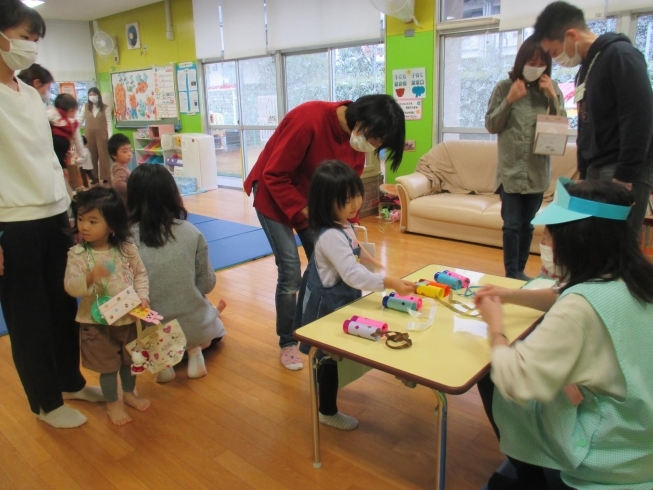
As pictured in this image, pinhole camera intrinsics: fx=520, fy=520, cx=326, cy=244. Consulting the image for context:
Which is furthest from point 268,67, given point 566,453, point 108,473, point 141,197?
point 566,453

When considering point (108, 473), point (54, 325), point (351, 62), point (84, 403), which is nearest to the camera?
point (108, 473)

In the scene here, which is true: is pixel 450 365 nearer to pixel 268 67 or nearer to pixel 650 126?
pixel 650 126

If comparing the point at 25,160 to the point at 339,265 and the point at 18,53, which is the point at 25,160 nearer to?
the point at 18,53

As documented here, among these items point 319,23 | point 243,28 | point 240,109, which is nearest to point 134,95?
point 240,109

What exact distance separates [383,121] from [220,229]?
11.3 ft

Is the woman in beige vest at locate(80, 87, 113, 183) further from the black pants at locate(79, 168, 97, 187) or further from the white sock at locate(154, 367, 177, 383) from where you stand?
the white sock at locate(154, 367, 177, 383)

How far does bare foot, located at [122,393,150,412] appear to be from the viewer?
2135 millimetres

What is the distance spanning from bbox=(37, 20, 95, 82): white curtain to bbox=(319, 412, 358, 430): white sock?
29.3ft

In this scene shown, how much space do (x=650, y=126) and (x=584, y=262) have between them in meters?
1.21

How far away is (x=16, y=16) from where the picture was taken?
5.36 ft

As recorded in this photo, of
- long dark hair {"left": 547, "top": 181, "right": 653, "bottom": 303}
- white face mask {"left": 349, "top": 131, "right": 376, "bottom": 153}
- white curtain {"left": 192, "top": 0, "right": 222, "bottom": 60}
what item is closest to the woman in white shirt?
white face mask {"left": 349, "top": 131, "right": 376, "bottom": 153}

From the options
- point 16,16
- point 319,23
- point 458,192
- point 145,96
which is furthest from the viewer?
point 145,96

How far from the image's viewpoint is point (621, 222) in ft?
3.69

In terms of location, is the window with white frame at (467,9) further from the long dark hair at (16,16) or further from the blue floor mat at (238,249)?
the long dark hair at (16,16)
